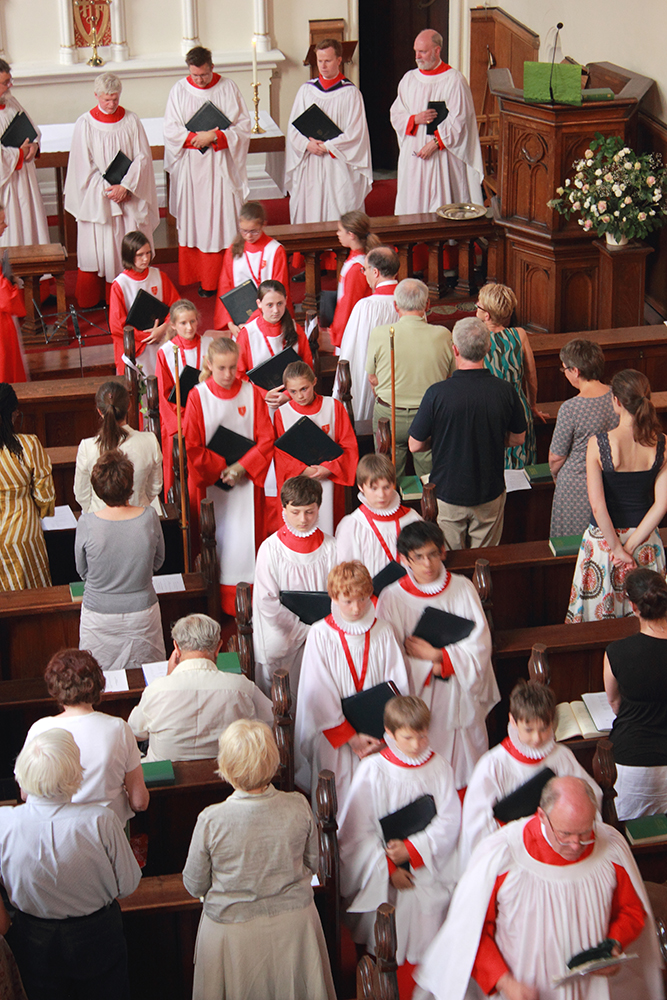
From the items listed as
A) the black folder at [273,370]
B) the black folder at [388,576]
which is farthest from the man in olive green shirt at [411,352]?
the black folder at [388,576]

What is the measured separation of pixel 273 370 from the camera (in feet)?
21.0

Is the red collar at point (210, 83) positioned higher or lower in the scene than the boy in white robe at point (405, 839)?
higher

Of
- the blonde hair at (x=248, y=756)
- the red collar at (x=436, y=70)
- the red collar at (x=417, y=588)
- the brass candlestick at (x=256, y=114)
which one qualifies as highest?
the red collar at (x=436, y=70)

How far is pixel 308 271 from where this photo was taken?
9.12 meters

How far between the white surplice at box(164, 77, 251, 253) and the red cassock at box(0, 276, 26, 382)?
2741 mm

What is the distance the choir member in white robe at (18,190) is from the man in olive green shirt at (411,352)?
4.36m

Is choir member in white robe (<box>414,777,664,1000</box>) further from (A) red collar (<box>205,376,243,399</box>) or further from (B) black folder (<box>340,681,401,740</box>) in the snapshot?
(A) red collar (<box>205,376,243,399</box>)

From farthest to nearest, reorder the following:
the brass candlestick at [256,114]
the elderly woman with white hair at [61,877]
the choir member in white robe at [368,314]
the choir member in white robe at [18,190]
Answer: the brass candlestick at [256,114] < the choir member in white robe at [18,190] < the choir member in white robe at [368,314] < the elderly woman with white hair at [61,877]

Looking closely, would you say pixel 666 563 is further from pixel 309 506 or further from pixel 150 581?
pixel 150 581

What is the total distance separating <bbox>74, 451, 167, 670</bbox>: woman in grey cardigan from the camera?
4.81 metres

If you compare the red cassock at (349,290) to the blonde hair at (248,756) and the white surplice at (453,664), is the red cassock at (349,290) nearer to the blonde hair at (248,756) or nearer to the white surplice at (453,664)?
the white surplice at (453,664)

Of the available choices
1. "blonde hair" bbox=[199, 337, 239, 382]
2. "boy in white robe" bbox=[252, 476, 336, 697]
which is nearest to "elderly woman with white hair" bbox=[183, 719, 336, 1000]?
"boy in white robe" bbox=[252, 476, 336, 697]

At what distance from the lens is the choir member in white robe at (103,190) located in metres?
9.68

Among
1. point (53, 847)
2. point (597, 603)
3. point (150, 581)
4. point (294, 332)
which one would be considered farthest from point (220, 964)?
point (294, 332)
